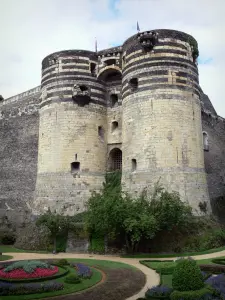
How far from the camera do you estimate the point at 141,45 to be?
26.1 metres

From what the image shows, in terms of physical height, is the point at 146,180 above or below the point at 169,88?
below

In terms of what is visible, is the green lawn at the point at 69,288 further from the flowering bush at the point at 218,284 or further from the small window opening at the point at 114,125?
the small window opening at the point at 114,125

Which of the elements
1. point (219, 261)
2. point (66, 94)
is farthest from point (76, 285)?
point (66, 94)

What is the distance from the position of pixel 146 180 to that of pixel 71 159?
6906mm

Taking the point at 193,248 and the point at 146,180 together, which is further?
the point at 146,180

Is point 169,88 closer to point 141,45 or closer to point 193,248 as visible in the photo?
point 141,45

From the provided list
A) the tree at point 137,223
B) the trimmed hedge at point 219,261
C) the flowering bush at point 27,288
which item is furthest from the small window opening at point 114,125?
the flowering bush at point 27,288

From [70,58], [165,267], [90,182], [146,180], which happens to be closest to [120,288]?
[165,267]

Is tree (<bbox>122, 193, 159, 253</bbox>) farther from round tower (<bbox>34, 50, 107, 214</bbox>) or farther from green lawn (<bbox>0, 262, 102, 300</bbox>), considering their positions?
round tower (<bbox>34, 50, 107, 214</bbox>)

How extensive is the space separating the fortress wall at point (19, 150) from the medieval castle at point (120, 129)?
0.39 feet

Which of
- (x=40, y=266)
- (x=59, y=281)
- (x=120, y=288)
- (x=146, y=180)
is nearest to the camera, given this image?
(x=120, y=288)

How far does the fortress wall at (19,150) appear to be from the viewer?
1268 inches

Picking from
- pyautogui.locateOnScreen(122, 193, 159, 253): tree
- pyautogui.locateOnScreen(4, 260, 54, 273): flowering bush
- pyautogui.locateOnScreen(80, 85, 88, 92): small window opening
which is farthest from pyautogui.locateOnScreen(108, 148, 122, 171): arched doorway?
pyautogui.locateOnScreen(4, 260, 54, 273): flowering bush

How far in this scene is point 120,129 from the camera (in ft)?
95.3
